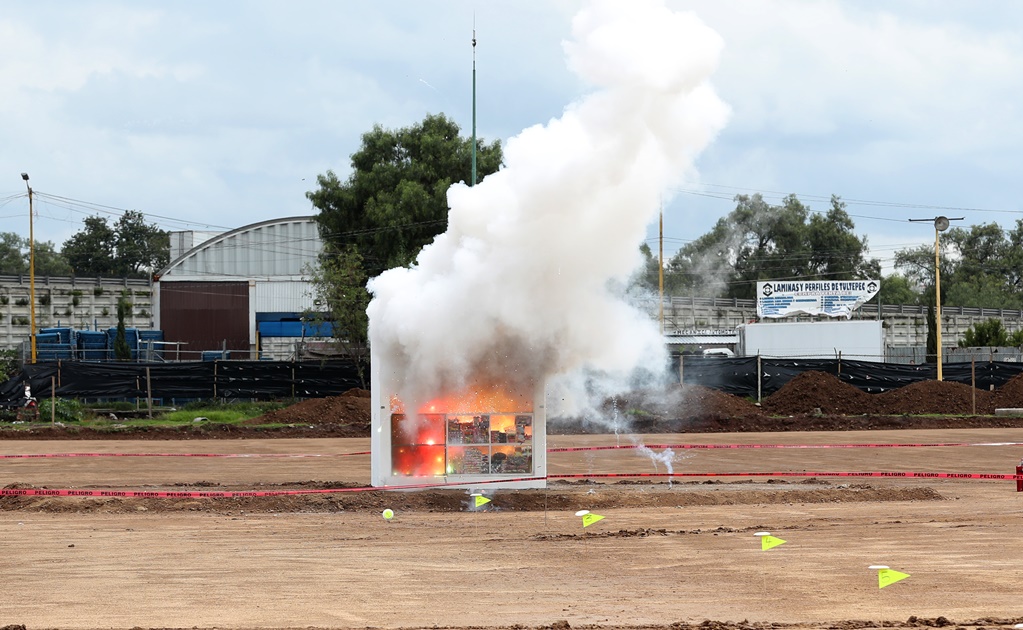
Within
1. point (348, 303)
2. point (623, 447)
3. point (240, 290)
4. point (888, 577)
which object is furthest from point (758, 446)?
point (240, 290)

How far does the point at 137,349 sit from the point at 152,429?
20.8 meters

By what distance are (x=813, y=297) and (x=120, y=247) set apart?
81.0 metres

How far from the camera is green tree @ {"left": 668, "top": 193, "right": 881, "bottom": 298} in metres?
84.6

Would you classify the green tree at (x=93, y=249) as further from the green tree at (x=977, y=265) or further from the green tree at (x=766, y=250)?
the green tree at (x=977, y=265)

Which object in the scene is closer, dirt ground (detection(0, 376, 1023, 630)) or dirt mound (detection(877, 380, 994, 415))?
dirt ground (detection(0, 376, 1023, 630))

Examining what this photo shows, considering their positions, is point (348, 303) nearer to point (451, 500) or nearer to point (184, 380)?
point (184, 380)

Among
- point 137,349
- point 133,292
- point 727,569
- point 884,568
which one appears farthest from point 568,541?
point 133,292

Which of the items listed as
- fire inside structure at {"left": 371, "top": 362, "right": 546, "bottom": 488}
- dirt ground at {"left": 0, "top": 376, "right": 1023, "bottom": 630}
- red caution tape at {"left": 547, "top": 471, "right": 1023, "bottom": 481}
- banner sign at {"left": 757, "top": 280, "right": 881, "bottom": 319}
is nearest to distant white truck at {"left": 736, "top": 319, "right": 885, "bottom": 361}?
banner sign at {"left": 757, "top": 280, "right": 881, "bottom": 319}

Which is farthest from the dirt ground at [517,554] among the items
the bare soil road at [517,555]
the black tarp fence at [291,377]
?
the black tarp fence at [291,377]

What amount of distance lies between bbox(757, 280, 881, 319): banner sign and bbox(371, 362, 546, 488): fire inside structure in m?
44.0

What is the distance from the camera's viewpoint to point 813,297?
64.6 metres

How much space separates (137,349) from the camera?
198ft

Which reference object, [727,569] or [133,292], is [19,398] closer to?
[133,292]

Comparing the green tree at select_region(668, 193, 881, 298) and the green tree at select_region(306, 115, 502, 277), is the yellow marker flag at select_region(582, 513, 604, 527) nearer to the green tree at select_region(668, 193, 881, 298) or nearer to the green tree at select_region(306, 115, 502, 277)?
the green tree at select_region(306, 115, 502, 277)
